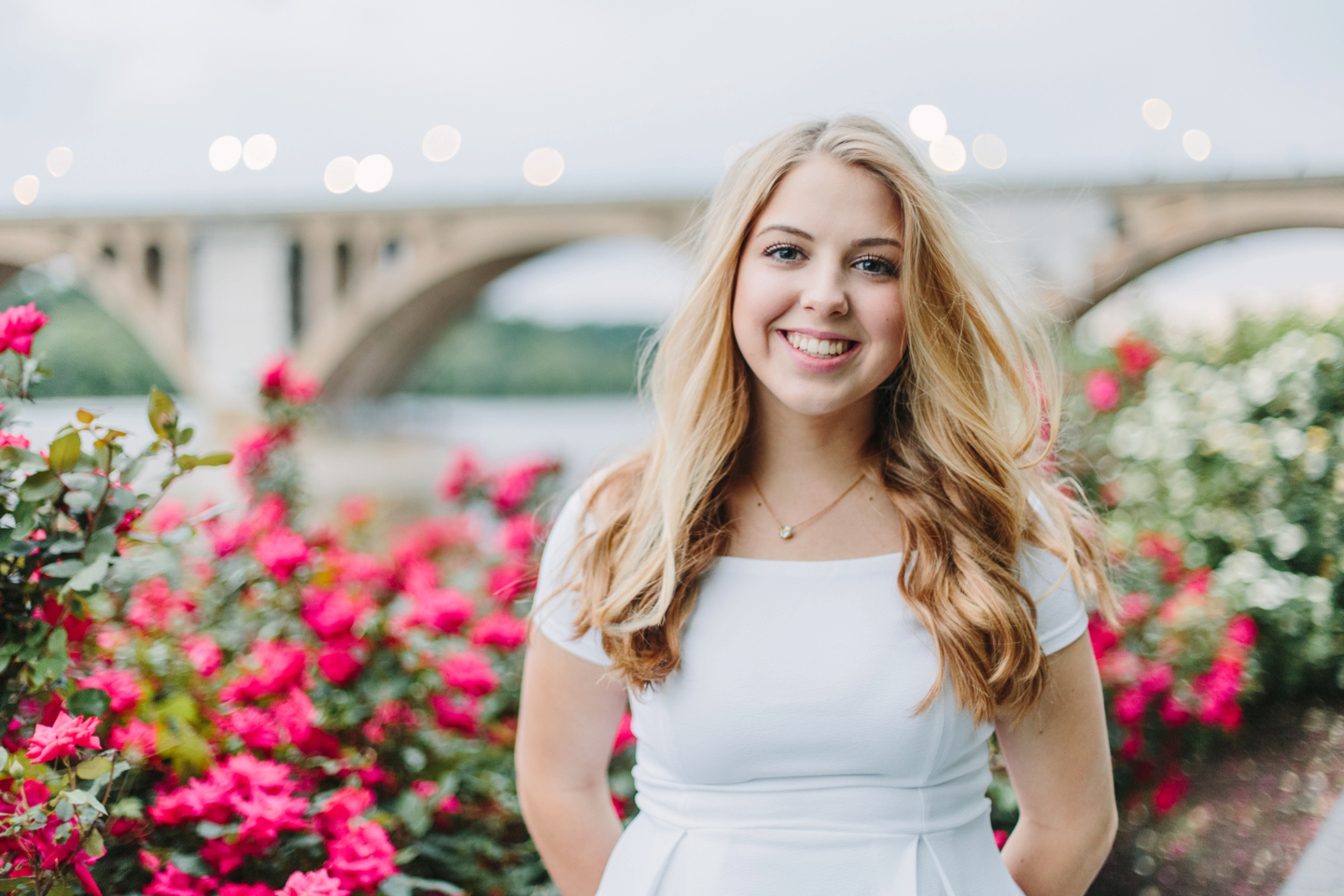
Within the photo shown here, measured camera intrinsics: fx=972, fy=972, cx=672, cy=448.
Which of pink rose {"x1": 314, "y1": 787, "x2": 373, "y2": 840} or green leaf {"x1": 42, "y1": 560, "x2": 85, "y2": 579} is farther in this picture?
pink rose {"x1": 314, "y1": 787, "x2": 373, "y2": 840}

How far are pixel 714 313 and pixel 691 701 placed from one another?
471mm

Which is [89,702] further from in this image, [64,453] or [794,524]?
[794,524]

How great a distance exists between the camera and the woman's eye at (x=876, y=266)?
1.12m

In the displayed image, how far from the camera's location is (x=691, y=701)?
3.59 feet

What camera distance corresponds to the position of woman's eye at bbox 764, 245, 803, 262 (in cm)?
112

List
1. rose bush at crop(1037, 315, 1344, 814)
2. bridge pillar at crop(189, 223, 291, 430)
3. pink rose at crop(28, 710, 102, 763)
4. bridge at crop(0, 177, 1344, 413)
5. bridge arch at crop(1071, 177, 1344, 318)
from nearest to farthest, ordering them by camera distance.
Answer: pink rose at crop(28, 710, 102, 763) < rose bush at crop(1037, 315, 1344, 814) < bridge arch at crop(1071, 177, 1344, 318) < bridge at crop(0, 177, 1344, 413) < bridge pillar at crop(189, 223, 291, 430)

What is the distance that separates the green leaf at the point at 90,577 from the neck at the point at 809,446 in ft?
2.52

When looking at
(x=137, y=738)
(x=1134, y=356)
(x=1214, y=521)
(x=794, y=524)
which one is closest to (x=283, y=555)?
(x=137, y=738)

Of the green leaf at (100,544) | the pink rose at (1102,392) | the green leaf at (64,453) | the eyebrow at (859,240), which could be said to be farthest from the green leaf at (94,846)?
the pink rose at (1102,392)

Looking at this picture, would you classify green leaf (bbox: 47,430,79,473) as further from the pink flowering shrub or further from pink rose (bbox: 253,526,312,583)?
pink rose (bbox: 253,526,312,583)

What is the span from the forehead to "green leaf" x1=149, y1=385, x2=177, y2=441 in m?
0.77

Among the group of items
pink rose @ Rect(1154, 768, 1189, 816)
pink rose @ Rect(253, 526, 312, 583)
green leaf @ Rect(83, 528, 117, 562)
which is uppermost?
green leaf @ Rect(83, 528, 117, 562)

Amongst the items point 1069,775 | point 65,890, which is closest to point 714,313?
point 1069,775

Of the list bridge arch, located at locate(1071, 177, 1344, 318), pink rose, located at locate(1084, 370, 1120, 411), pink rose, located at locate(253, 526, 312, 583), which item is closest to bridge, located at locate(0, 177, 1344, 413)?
bridge arch, located at locate(1071, 177, 1344, 318)
